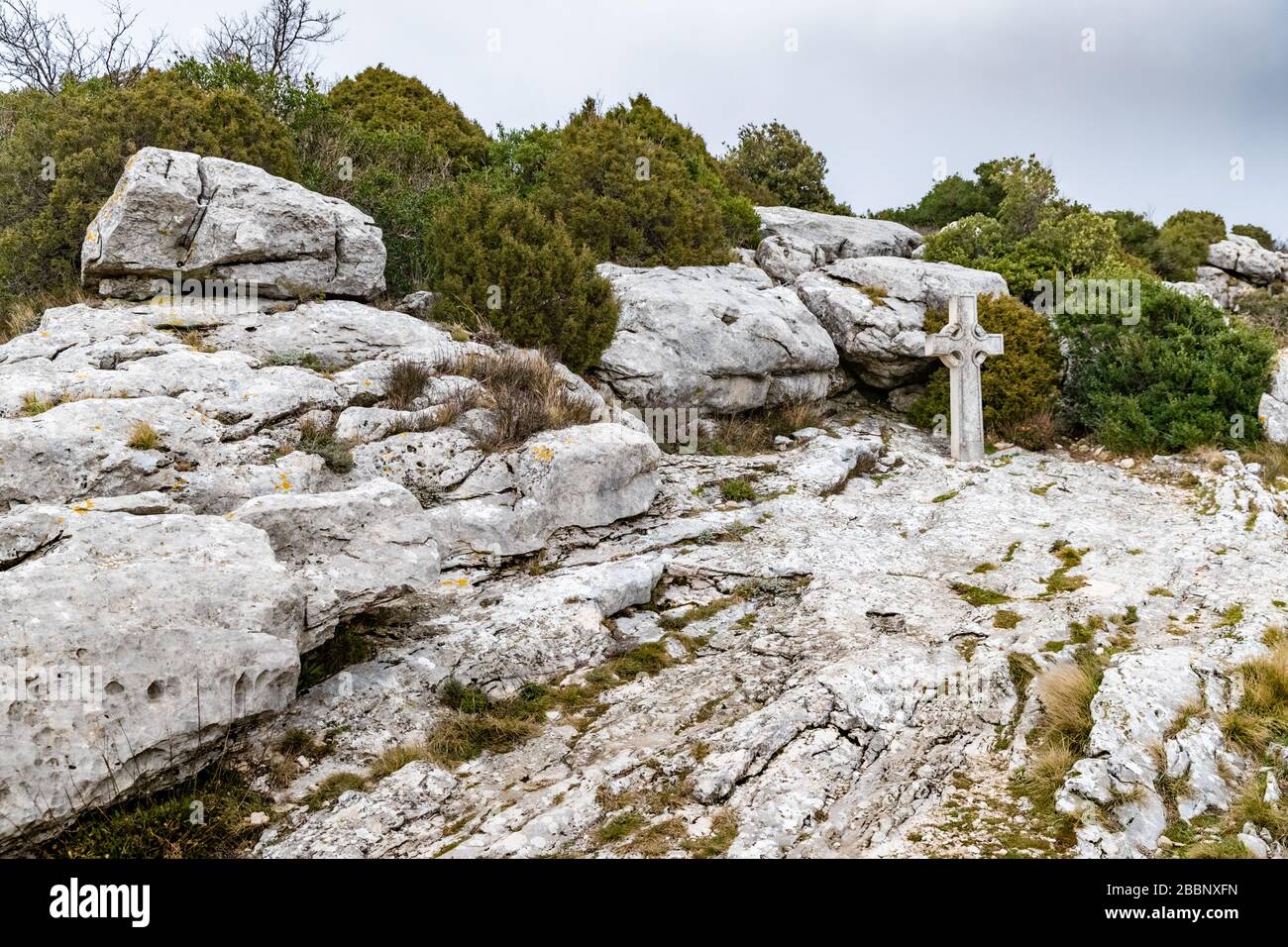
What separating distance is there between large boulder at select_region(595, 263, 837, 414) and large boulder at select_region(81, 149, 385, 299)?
446 centimetres

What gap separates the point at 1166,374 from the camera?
14672mm

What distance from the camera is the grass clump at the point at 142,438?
7867 millimetres

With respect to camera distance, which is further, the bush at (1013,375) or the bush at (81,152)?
the bush at (1013,375)

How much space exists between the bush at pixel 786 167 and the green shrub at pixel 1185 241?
35.0ft

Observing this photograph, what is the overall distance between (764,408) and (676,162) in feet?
24.8

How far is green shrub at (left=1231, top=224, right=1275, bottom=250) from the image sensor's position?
109ft

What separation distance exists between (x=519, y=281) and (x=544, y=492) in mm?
4998

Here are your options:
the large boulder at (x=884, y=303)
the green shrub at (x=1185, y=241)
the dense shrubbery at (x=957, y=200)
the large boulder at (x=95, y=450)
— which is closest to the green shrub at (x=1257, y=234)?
the green shrub at (x=1185, y=241)

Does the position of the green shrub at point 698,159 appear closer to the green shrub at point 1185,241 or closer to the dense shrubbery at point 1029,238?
the dense shrubbery at point 1029,238

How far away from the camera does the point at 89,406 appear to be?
8055 mm

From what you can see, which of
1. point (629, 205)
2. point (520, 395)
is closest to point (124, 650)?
point (520, 395)

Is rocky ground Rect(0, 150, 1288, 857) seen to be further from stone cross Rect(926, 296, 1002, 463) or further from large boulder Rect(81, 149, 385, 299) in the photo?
stone cross Rect(926, 296, 1002, 463)

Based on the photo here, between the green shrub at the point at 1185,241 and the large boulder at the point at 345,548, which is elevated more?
the green shrub at the point at 1185,241

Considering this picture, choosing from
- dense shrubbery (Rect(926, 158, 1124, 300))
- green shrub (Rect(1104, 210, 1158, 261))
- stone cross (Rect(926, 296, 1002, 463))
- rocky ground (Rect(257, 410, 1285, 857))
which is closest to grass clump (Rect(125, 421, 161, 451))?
rocky ground (Rect(257, 410, 1285, 857))
